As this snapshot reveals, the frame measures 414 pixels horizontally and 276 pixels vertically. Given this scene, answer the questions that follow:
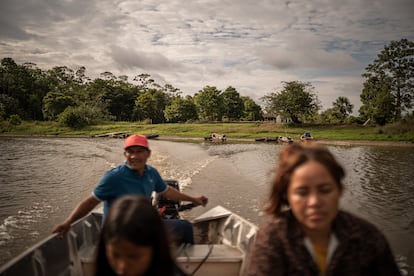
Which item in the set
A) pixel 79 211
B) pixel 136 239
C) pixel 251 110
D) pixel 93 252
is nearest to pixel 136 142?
pixel 79 211

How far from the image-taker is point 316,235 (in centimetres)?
159

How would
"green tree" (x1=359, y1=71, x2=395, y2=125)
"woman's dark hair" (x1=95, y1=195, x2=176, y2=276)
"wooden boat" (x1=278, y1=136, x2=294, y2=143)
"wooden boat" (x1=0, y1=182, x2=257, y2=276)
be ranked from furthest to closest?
"green tree" (x1=359, y1=71, x2=395, y2=125), "wooden boat" (x1=278, y1=136, x2=294, y2=143), "wooden boat" (x1=0, y1=182, x2=257, y2=276), "woman's dark hair" (x1=95, y1=195, x2=176, y2=276)

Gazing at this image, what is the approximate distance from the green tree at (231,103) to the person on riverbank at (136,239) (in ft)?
223

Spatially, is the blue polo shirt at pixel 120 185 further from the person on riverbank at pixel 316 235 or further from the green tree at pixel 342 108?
the green tree at pixel 342 108

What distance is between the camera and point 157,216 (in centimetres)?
135

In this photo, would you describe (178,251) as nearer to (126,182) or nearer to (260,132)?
(126,182)

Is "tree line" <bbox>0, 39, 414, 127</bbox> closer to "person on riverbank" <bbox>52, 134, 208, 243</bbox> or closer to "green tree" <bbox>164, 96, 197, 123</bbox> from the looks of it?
"green tree" <bbox>164, 96, 197, 123</bbox>

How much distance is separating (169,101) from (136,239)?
3239 inches

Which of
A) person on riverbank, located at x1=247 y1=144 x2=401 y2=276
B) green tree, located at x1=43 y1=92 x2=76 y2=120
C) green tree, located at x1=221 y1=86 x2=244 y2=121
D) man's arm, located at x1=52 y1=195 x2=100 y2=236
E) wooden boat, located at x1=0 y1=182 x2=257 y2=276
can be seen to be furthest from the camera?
green tree, located at x1=221 y1=86 x2=244 y2=121

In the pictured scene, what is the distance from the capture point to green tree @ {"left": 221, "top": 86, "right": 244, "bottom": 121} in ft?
230

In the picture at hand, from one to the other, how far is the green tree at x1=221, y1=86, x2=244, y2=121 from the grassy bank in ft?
63.4

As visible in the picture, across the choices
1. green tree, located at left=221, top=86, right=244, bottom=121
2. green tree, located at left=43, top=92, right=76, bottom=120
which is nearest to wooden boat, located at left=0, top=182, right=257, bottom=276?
green tree, located at left=221, top=86, right=244, bottom=121

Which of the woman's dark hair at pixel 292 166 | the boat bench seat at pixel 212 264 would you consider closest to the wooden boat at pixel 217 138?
the boat bench seat at pixel 212 264

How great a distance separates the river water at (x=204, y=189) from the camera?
783cm
